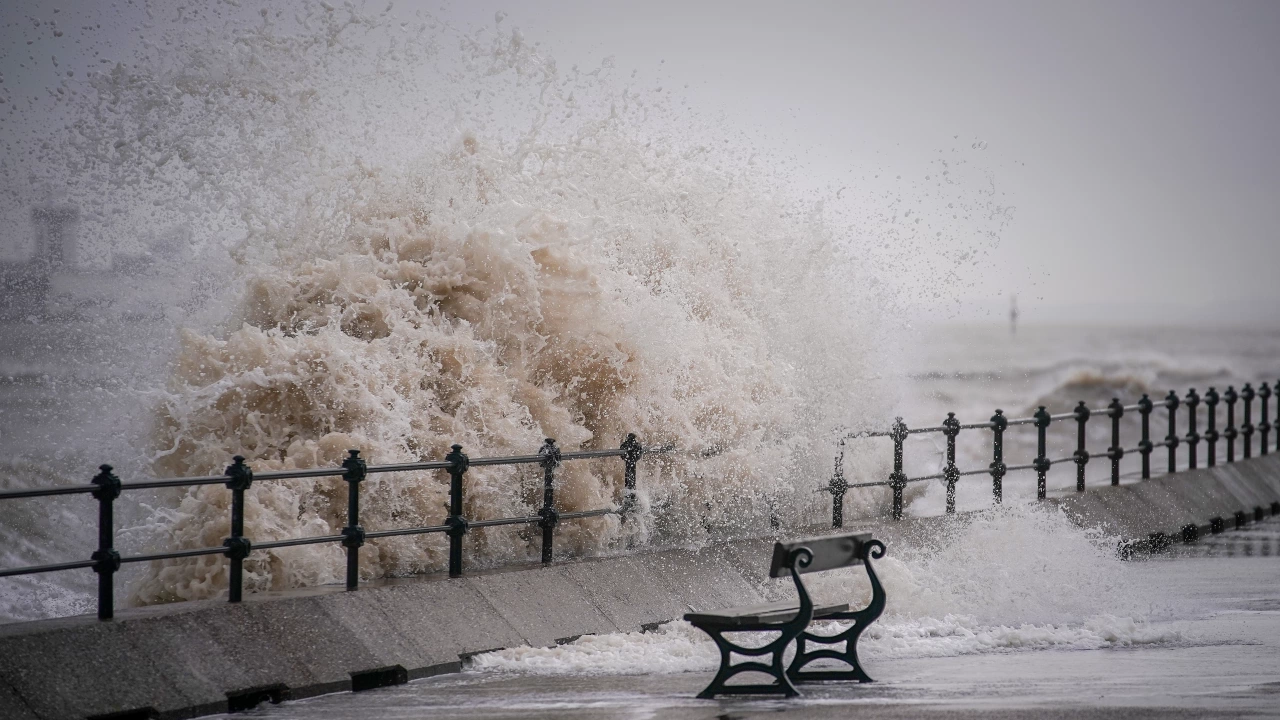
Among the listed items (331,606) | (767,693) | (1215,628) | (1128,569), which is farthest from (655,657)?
(1128,569)

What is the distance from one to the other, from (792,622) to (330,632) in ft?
8.75

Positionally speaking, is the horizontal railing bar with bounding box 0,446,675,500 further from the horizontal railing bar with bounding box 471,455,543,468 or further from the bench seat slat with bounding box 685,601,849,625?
the bench seat slat with bounding box 685,601,849,625

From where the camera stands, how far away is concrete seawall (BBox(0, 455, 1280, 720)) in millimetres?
6859

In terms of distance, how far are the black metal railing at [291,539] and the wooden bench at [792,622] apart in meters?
2.23

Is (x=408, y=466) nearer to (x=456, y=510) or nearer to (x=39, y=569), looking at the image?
(x=456, y=510)

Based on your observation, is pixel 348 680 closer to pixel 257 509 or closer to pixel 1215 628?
pixel 257 509

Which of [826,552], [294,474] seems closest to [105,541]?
[294,474]

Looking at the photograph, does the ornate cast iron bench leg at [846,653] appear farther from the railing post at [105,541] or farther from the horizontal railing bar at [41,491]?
the horizontal railing bar at [41,491]

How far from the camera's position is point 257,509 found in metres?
9.80

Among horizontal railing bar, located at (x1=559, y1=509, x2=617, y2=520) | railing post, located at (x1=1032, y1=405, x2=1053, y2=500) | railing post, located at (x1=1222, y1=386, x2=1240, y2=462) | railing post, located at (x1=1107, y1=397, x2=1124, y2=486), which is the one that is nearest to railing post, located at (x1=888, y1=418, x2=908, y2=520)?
railing post, located at (x1=1032, y1=405, x2=1053, y2=500)

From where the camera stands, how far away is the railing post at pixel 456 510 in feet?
30.0

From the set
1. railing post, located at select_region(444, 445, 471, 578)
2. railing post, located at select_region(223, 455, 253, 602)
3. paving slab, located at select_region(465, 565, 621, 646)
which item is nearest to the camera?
railing post, located at select_region(223, 455, 253, 602)

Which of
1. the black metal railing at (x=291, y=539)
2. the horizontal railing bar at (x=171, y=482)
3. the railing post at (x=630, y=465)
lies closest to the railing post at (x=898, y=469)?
the black metal railing at (x=291, y=539)

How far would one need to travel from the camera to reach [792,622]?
7.40 meters
